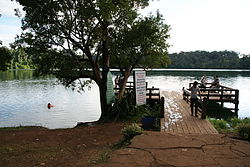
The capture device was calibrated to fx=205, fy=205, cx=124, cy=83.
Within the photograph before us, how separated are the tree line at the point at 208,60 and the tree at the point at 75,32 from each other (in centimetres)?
10345

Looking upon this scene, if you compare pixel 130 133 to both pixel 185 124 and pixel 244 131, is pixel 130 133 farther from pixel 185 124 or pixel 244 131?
pixel 244 131

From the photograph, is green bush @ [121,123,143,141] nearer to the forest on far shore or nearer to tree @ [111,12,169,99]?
tree @ [111,12,169,99]

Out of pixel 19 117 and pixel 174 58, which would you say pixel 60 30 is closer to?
pixel 19 117

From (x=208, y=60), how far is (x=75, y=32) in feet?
377

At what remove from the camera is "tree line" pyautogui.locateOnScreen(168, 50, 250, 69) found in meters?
110

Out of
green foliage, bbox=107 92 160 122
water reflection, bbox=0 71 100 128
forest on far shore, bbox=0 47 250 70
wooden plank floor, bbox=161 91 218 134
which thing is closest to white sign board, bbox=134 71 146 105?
green foliage, bbox=107 92 160 122

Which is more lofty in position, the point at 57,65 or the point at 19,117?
the point at 57,65

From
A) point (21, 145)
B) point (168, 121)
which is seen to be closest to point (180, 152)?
point (168, 121)

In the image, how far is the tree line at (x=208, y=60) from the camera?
360 ft

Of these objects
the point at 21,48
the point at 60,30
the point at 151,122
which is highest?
the point at 60,30

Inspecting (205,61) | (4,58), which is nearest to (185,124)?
(4,58)

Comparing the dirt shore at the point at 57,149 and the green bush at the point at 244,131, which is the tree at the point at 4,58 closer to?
the dirt shore at the point at 57,149

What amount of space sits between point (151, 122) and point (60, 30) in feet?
24.6

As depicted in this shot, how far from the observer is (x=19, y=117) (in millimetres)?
19531
